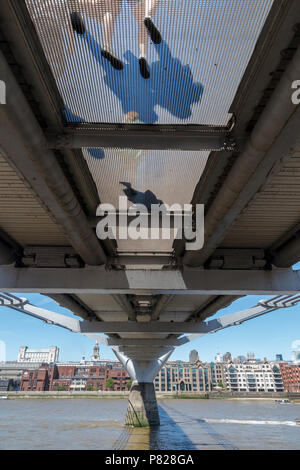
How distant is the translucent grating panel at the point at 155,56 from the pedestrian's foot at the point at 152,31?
49mm

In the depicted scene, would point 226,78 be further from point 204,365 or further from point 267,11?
point 204,365

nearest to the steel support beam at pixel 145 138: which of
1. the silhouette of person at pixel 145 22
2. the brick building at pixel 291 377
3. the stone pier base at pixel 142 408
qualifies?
the silhouette of person at pixel 145 22

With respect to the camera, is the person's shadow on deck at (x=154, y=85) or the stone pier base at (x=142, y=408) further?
the stone pier base at (x=142, y=408)

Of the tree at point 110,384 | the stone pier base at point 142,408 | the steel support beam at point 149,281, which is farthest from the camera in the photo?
the tree at point 110,384

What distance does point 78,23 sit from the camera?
385 centimetres

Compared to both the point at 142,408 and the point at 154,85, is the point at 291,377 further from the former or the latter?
the point at 154,85

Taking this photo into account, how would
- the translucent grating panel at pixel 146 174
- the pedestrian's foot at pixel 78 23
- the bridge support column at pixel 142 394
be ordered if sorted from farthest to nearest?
the bridge support column at pixel 142 394 < the translucent grating panel at pixel 146 174 < the pedestrian's foot at pixel 78 23

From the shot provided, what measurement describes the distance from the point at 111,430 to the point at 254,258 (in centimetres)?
3258

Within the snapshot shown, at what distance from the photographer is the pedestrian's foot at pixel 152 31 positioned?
3854 millimetres

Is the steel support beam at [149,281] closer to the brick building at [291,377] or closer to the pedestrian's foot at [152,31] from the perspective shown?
the pedestrian's foot at [152,31]

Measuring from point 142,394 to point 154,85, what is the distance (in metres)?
41.7

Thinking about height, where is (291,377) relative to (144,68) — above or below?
below

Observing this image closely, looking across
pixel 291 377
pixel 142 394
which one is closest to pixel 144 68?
pixel 142 394

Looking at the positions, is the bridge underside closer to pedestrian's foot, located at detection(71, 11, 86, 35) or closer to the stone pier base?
pedestrian's foot, located at detection(71, 11, 86, 35)
